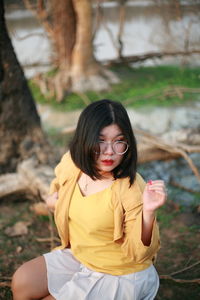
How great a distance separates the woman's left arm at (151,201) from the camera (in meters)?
1.57

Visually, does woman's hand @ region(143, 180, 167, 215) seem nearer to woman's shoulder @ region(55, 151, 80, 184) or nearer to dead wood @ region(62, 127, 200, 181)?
woman's shoulder @ region(55, 151, 80, 184)

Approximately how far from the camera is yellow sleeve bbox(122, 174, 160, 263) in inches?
65.4

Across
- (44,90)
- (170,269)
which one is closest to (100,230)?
(170,269)

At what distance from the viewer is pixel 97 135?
5.64ft

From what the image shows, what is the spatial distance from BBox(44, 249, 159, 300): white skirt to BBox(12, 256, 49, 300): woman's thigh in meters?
0.04

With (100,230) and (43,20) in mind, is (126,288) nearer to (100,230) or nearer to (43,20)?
(100,230)

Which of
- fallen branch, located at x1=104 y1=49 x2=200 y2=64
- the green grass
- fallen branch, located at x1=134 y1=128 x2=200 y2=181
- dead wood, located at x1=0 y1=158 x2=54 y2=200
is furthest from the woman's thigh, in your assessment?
fallen branch, located at x1=104 y1=49 x2=200 y2=64

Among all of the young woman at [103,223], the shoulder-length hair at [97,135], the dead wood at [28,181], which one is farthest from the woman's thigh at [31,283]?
the dead wood at [28,181]

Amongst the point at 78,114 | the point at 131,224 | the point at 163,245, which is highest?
the point at 131,224

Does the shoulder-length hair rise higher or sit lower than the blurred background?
higher

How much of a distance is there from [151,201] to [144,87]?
5.78m

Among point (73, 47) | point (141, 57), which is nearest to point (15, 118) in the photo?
point (73, 47)

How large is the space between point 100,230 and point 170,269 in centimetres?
104

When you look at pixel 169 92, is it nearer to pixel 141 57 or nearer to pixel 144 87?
pixel 144 87
